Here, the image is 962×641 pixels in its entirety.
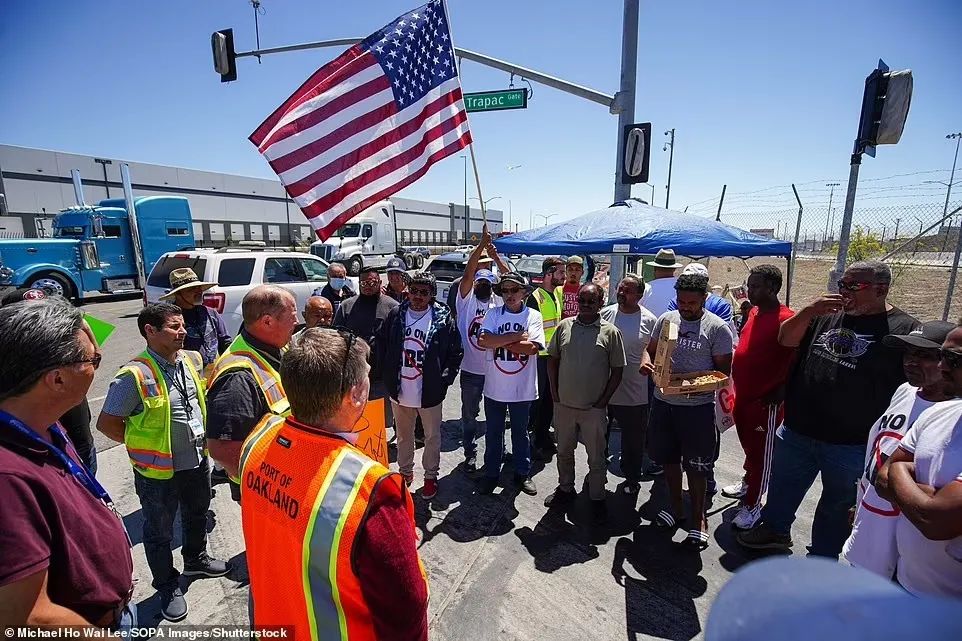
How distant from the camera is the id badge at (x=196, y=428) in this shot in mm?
2646

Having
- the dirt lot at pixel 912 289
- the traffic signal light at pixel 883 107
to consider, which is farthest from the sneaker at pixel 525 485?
the dirt lot at pixel 912 289

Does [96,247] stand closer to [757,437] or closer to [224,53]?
[224,53]

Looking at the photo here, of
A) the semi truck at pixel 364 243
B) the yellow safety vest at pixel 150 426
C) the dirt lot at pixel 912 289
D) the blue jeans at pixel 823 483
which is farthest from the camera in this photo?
the semi truck at pixel 364 243

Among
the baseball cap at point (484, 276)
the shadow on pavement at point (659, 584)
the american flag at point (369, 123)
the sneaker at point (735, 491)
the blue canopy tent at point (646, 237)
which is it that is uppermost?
the american flag at point (369, 123)

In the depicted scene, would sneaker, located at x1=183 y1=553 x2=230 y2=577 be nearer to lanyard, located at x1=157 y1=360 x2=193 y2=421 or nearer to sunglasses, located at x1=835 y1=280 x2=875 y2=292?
lanyard, located at x1=157 y1=360 x2=193 y2=421

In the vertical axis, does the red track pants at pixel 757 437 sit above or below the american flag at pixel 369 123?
below

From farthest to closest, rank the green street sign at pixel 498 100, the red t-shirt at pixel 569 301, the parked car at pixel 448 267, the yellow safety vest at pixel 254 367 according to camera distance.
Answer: the parked car at pixel 448 267 < the green street sign at pixel 498 100 < the red t-shirt at pixel 569 301 < the yellow safety vest at pixel 254 367

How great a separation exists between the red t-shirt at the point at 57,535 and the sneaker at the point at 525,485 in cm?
311

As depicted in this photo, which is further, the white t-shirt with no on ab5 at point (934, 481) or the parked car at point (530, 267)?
the parked car at point (530, 267)

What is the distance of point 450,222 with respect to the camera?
71625 mm

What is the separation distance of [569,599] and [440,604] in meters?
0.82

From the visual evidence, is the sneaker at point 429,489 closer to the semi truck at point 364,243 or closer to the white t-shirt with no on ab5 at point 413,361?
the white t-shirt with no on ab5 at point 413,361

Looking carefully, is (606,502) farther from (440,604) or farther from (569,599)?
(440,604)

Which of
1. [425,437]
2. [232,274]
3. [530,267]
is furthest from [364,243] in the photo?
[425,437]
